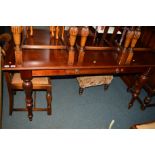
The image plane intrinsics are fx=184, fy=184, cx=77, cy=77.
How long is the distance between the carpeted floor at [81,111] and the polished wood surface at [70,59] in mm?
438

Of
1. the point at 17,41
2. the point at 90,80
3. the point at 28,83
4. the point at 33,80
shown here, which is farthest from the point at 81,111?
the point at 17,41

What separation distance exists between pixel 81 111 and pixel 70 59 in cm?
107

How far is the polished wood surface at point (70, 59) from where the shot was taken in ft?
6.23

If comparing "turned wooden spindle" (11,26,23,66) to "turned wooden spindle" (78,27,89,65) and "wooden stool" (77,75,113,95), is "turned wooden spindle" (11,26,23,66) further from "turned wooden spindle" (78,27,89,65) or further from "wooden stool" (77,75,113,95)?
"wooden stool" (77,75,113,95)

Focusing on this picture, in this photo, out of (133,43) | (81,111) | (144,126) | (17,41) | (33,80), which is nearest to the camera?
(17,41)

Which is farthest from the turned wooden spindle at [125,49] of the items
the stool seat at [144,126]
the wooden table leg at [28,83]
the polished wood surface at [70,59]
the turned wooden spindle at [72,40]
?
the wooden table leg at [28,83]

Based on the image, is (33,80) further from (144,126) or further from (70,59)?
(144,126)

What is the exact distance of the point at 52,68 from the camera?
6.30 ft

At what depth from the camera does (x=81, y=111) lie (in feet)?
8.97

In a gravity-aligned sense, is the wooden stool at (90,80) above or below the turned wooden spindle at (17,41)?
below

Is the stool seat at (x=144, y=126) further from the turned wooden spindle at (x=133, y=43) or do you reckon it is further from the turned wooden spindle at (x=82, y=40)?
the turned wooden spindle at (x=82, y=40)

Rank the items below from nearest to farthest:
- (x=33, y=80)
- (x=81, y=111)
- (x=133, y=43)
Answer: (x=133, y=43) < (x=33, y=80) < (x=81, y=111)
